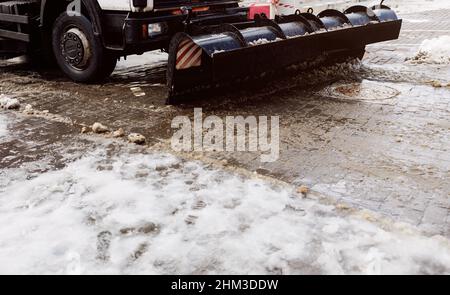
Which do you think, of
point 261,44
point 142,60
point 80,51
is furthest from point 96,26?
point 142,60

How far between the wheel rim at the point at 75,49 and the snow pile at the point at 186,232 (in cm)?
338

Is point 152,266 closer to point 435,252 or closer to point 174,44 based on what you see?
point 435,252

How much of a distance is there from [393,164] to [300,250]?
5.75ft

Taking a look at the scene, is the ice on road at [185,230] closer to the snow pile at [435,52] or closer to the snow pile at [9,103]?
the snow pile at [9,103]

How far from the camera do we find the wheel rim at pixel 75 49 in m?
6.58

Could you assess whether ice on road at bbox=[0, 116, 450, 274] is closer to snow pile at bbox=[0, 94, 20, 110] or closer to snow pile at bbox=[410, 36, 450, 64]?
snow pile at bbox=[0, 94, 20, 110]

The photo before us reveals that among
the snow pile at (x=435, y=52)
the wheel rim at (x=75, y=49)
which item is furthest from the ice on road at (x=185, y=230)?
the snow pile at (x=435, y=52)

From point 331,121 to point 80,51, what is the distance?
4.13 m

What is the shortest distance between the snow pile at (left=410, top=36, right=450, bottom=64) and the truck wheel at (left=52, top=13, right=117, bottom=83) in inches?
234

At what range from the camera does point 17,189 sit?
3.56 m

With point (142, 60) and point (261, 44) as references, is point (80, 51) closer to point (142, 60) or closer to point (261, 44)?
point (142, 60)

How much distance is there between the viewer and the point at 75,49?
6711mm

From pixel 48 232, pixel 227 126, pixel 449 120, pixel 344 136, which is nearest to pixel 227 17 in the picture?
pixel 227 126

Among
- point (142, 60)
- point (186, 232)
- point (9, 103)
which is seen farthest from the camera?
point (142, 60)
